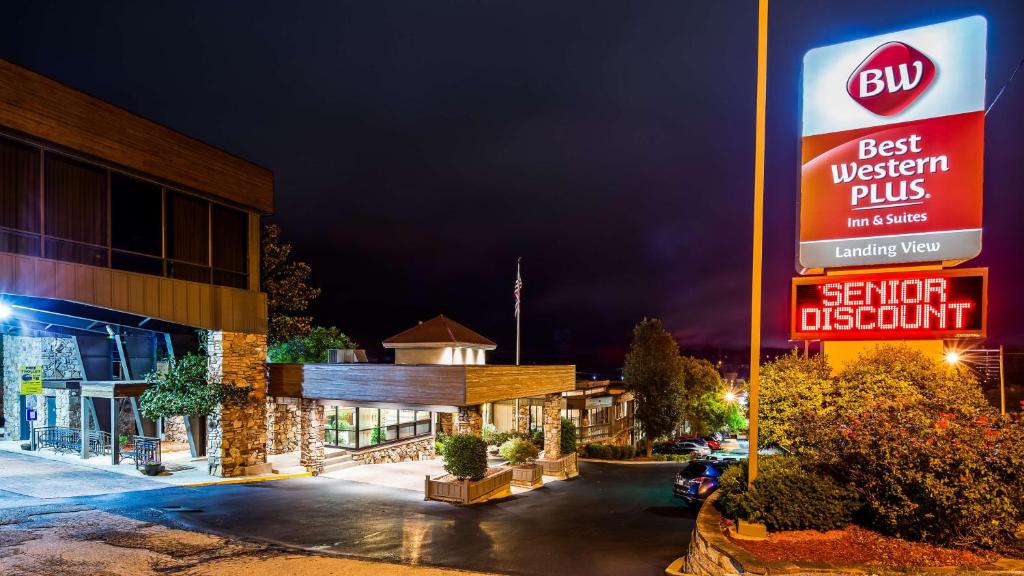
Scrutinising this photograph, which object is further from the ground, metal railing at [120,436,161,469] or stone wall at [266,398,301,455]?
metal railing at [120,436,161,469]

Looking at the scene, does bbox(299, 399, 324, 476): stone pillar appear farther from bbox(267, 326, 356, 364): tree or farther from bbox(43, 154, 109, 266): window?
bbox(267, 326, 356, 364): tree

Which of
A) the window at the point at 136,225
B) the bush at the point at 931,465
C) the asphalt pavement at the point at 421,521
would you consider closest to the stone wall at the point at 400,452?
the asphalt pavement at the point at 421,521

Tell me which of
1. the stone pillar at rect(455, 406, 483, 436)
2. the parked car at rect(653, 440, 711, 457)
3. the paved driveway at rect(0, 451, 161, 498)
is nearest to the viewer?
the paved driveway at rect(0, 451, 161, 498)

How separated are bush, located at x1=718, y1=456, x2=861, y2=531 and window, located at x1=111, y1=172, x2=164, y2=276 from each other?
1701cm

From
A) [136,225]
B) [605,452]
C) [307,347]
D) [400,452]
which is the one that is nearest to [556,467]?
[400,452]

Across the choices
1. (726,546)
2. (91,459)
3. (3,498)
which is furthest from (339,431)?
(726,546)

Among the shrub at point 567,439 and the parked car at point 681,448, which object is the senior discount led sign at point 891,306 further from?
the parked car at point 681,448

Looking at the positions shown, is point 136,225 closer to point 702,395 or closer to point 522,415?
point 522,415

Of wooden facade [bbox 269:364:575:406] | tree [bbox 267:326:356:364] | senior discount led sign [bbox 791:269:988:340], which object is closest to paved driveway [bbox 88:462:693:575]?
wooden facade [bbox 269:364:575:406]

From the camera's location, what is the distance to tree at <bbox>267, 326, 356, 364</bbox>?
26.8 metres

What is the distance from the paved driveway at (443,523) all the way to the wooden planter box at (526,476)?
1567 mm

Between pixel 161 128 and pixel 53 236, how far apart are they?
4.39 meters

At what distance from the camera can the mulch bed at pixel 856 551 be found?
751 cm

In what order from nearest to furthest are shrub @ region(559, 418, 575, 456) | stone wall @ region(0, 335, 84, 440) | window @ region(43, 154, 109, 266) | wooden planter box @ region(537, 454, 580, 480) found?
1. window @ region(43, 154, 109, 266)
2. stone wall @ region(0, 335, 84, 440)
3. wooden planter box @ region(537, 454, 580, 480)
4. shrub @ region(559, 418, 575, 456)
